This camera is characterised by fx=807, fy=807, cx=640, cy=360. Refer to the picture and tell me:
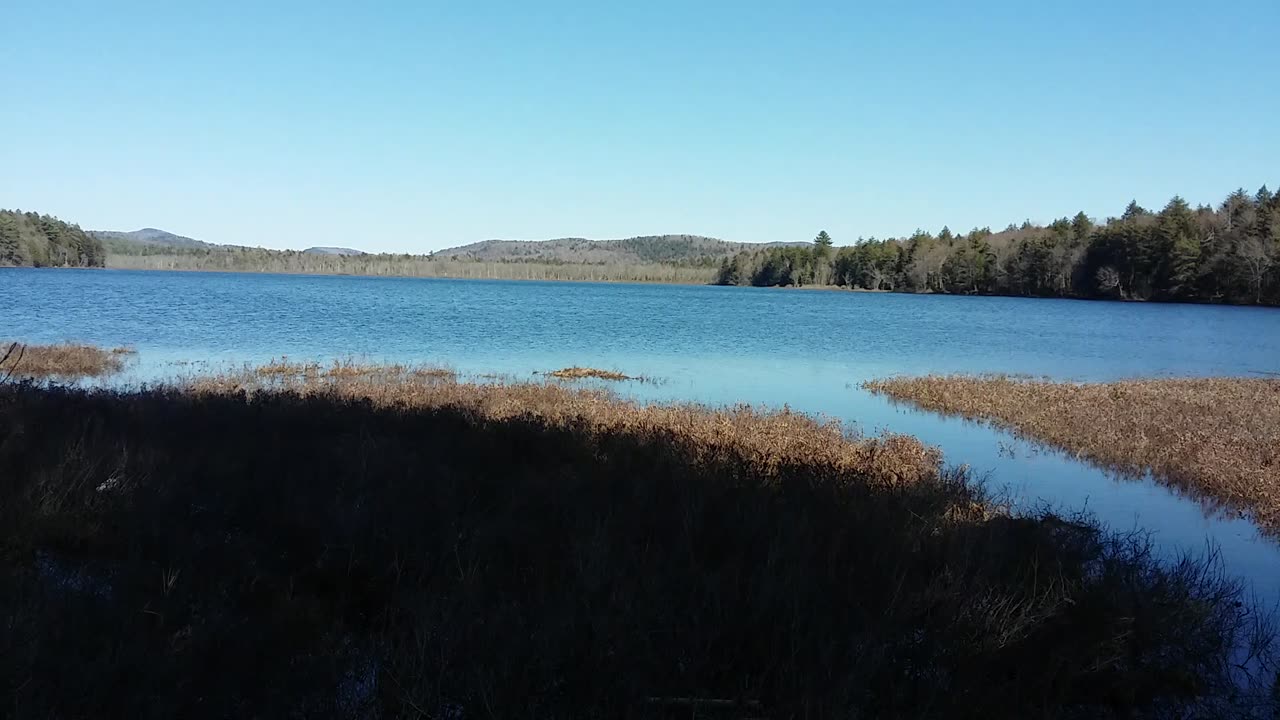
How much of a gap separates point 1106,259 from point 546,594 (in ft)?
362

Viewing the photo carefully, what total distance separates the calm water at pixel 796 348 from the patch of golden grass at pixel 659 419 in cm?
173

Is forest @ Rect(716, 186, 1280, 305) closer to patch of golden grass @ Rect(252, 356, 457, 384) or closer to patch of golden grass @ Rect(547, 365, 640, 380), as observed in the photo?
patch of golden grass @ Rect(547, 365, 640, 380)

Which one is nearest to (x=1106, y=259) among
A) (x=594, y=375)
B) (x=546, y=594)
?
(x=594, y=375)

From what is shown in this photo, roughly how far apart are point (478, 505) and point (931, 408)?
605 inches

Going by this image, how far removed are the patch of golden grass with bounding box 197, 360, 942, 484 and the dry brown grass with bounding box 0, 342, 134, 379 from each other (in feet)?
13.7

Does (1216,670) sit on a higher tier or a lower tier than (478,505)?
lower

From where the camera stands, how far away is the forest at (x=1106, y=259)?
82.8m

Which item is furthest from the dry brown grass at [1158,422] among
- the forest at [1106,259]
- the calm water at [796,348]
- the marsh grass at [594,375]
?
the forest at [1106,259]

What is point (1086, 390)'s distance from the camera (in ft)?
70.7

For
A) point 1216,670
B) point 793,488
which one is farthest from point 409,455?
point 1216,670

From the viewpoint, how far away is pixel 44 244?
13475 cm

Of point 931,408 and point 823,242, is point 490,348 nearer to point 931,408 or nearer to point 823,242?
point 931,408

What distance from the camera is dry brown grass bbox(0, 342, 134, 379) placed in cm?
2088

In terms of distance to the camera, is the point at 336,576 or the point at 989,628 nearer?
the point at 989,628
